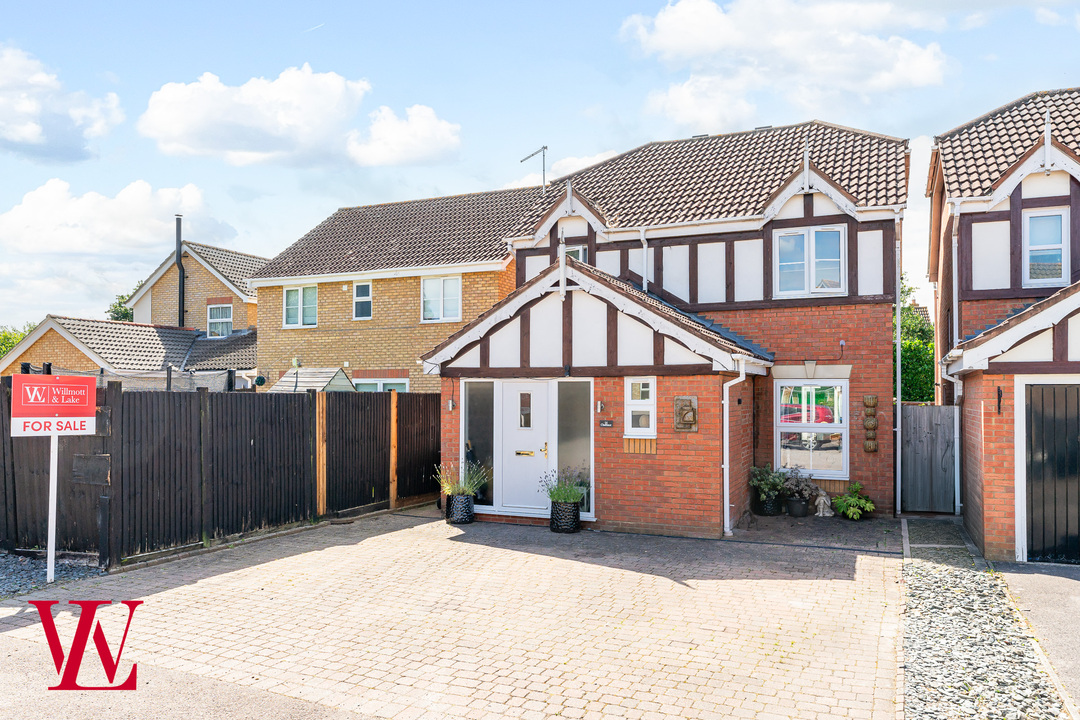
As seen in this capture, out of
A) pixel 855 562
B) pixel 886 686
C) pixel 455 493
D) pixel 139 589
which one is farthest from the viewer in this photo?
pixel 455 493

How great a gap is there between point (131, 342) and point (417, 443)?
13142mm

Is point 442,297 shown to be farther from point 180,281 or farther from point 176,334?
point 180,281

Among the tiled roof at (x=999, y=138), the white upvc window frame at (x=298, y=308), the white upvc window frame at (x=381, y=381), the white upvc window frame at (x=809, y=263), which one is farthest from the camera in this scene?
the white upvc window frame at (x=298, y=308)

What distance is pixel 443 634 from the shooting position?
734 centimetres

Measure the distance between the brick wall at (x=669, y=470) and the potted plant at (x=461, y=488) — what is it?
2.18 metres

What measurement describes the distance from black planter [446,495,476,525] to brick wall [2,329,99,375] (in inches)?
575

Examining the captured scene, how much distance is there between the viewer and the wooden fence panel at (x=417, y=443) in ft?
50.3

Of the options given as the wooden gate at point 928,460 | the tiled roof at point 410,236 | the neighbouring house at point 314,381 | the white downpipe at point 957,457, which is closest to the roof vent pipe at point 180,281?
the tiled roof at point 410,236

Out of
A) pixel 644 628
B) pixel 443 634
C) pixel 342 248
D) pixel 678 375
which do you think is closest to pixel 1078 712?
pixel 644 628

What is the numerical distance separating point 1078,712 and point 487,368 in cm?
965

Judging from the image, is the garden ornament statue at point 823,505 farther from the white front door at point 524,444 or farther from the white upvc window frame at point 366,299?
the white upvc window frame at point 366,299

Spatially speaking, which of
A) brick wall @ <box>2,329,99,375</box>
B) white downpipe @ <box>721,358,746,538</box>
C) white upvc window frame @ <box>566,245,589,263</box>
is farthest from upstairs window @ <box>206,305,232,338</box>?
white downpipe @ <box>721,358,746,538</box>

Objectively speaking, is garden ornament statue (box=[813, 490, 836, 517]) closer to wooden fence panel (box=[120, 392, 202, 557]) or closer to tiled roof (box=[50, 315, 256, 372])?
wooden fence panel (box=[120, 392, 202, 557])

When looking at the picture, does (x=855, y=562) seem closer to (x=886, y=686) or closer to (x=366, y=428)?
(x=886, y=686)
